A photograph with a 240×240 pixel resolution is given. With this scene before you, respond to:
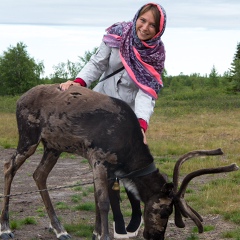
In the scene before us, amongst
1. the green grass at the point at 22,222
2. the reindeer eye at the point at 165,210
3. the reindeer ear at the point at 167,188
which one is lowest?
the green grass at the point at 22,222

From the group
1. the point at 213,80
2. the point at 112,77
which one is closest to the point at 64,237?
the point at 112,77

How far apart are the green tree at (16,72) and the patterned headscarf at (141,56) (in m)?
50.3

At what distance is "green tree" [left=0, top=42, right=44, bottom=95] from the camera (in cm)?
5634

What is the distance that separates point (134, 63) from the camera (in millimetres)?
6277

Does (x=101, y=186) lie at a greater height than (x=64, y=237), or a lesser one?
greater

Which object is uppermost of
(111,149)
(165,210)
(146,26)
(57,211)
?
(146,26)

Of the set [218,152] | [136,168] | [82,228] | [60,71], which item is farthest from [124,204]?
[60,71]

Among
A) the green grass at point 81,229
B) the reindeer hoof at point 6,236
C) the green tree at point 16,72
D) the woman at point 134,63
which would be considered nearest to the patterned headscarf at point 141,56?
the woman at point 134,63

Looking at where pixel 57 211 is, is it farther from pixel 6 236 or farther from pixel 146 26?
pixel 146 26

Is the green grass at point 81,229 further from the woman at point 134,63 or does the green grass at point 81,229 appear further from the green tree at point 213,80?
the green tree at point 213,80

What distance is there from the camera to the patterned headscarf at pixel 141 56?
20.4ft

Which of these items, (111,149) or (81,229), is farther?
(81,229)

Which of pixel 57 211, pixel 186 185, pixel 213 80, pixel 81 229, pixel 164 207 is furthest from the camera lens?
pixel 213 80

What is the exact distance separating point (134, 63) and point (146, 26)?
414mm
